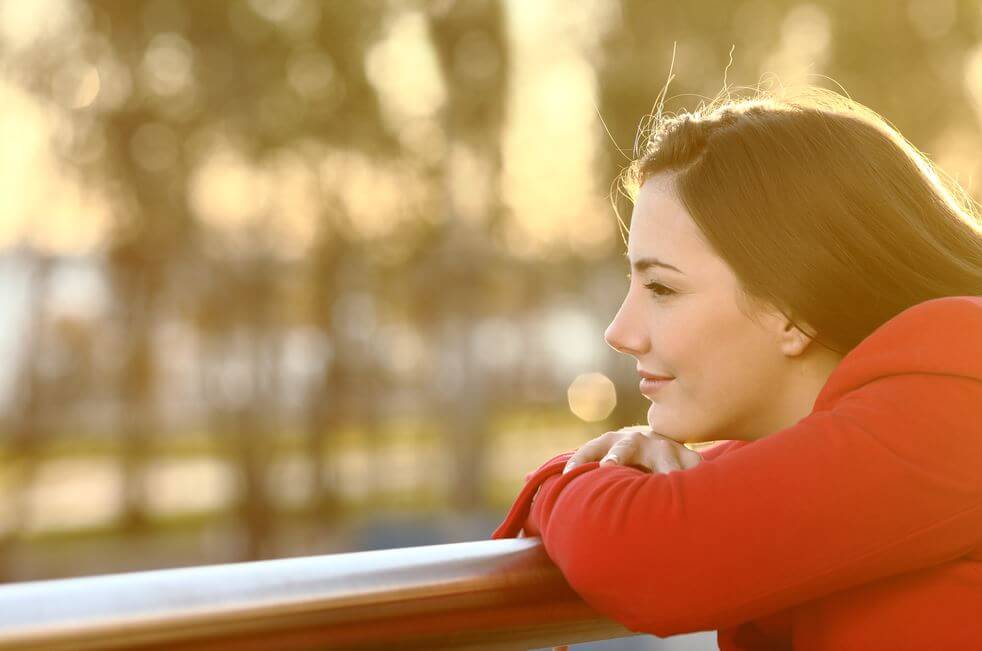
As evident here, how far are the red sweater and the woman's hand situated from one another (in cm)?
10

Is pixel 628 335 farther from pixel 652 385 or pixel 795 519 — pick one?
pixel 795 519

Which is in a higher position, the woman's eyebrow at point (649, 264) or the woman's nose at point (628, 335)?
the woman's eyebrow at point (649, 264)

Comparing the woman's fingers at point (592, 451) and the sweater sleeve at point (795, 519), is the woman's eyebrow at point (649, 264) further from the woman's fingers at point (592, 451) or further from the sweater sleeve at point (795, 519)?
the sweater sleeve at point (795, 519)

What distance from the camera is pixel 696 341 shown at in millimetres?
1364

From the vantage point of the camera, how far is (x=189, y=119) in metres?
13.2

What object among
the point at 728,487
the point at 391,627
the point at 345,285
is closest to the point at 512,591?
the point at 391,627

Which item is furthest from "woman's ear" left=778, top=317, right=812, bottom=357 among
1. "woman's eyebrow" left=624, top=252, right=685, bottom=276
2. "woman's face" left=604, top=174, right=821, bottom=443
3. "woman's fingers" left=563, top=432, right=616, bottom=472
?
"woman's fingers" left=563, top=432, right=616, bottom=472

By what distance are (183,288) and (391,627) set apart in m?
13.6

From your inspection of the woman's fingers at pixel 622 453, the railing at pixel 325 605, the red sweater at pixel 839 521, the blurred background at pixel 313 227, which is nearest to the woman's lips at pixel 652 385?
the woman's fingers at pixel 622 453

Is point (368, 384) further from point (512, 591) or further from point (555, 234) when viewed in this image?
point (512, 591)

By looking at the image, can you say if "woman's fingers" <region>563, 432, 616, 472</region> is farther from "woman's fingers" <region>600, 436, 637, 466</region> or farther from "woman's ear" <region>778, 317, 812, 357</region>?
"woman's ear" <region>778, 317, 812, 357</region>

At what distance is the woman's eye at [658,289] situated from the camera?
4.55 ft

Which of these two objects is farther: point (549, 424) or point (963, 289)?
point (549, 424)

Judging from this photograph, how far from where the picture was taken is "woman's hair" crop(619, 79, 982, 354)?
4.30 feet
